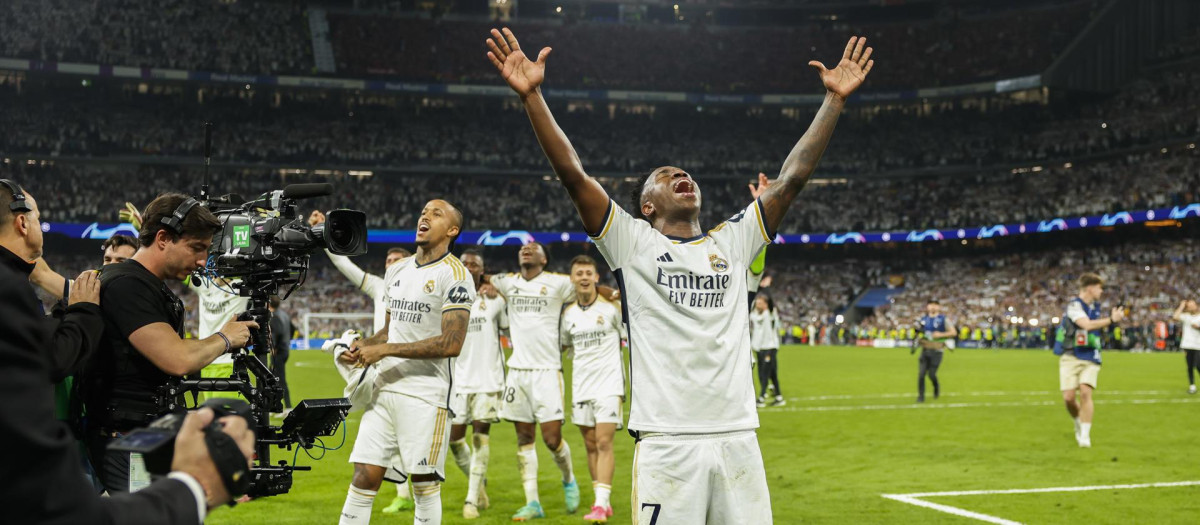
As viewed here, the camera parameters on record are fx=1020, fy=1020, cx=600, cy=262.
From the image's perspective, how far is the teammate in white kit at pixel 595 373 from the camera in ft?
30.2

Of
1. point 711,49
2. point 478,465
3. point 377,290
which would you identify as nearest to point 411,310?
point 478,465

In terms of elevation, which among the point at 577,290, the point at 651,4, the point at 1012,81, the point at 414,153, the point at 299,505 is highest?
the point at 651,4

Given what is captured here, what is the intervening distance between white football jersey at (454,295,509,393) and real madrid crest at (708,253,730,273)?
5617 mm

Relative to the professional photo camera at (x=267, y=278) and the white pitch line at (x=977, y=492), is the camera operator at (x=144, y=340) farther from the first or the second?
the white pitch line at (x=977, y=492)

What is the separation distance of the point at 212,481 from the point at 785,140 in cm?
6569

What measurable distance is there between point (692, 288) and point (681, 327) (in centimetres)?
18

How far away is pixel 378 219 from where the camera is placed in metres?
57.6

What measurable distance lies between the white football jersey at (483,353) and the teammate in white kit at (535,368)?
17 centimetres

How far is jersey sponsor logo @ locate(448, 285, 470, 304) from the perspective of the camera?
6.88m

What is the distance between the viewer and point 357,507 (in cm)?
653

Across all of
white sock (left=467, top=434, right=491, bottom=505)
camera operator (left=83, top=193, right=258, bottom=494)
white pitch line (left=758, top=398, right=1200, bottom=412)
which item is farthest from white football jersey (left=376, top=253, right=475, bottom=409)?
white pitch line (left=758, top=398, right=1200, bottom=412)

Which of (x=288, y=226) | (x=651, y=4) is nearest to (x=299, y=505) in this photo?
(x=288, y=226)

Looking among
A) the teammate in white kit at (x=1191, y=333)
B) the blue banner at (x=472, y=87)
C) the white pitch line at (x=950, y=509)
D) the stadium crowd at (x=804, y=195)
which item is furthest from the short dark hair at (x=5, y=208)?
the blue banner at (x=472, y=87)

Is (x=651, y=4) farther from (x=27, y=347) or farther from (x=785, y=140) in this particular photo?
(x=27, y=347)
